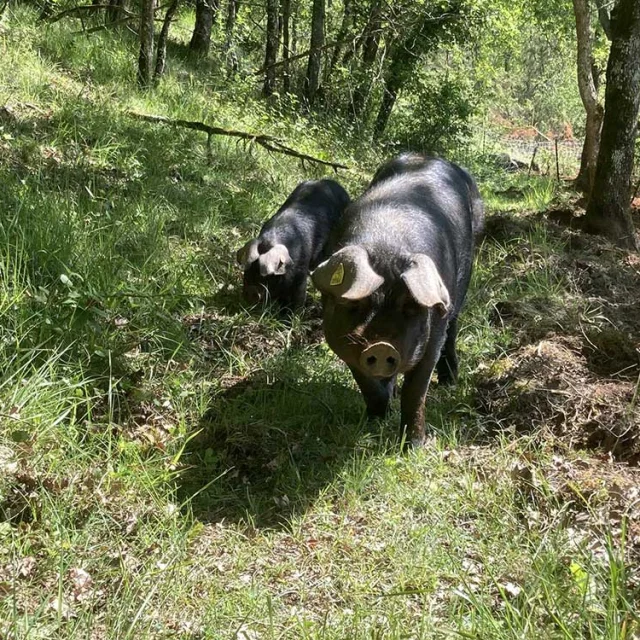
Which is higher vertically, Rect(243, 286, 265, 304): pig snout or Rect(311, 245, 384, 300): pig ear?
Rect(311, 245, 384, 300): pig ear

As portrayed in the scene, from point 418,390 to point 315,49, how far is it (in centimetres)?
998

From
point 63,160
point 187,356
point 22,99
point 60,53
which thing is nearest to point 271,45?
point 60,53

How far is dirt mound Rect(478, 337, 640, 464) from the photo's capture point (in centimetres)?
370

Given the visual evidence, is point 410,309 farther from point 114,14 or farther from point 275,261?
point 114,14

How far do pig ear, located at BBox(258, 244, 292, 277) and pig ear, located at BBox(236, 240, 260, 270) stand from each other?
0.06m

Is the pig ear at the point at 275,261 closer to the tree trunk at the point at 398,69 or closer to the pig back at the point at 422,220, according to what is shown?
the pig back at the point at 422,220

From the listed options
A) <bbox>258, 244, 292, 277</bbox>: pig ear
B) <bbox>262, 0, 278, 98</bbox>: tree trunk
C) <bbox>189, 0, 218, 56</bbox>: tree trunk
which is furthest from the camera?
<bbox>189, 0, 218, 56</bbox>: tree trunk

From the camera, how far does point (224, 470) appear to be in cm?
362

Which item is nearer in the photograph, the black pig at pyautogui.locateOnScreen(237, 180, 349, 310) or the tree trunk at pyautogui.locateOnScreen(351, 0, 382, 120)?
the black pig at pyautogui.locateOnScreen(237, 180, 349, 310)

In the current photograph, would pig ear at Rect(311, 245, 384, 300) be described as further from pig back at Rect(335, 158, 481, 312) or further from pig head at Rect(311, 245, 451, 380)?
pig back at Rect(335, 158, 481, 312)

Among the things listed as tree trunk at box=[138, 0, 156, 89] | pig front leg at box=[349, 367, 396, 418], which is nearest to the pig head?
pig front leg at box=[349, 367, 396, 418]

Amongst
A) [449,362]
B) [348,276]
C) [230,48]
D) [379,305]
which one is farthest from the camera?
[230,48]

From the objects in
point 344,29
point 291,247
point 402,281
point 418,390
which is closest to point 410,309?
point 402,281

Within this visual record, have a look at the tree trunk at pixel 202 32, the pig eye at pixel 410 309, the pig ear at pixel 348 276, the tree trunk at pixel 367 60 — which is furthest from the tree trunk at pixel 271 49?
the pig eye at pixel 410 309
